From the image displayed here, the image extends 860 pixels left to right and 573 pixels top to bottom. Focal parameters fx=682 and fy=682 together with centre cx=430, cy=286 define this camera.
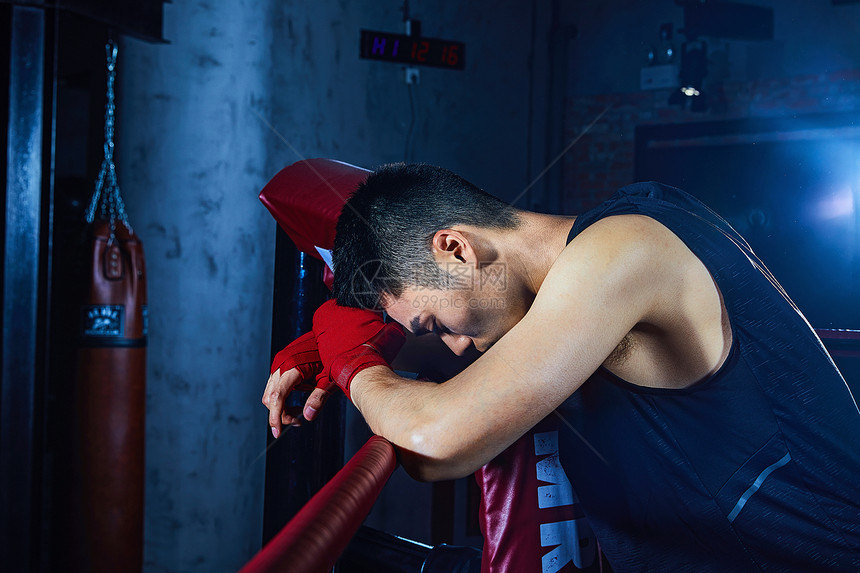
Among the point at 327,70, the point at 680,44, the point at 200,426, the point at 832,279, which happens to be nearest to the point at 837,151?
the point at 832,279

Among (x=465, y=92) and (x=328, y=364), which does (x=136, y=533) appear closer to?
(x=328, y=364)

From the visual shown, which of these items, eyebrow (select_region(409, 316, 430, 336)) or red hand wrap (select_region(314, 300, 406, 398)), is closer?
red hand wrap (select_region(314, 300, 406, 398))

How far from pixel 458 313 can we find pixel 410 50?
2.76 m

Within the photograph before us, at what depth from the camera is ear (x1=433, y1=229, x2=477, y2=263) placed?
1.16 metres

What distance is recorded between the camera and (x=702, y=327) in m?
0.94

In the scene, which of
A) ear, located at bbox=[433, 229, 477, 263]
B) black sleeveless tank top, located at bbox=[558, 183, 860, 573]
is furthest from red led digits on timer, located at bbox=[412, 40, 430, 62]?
black sleeveless tank top, located at bbox=[558, 183, 860, 573]

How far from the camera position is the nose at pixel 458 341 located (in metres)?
1.24

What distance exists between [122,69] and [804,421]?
2.85 m

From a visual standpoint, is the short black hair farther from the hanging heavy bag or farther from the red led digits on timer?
the red led digits on timer

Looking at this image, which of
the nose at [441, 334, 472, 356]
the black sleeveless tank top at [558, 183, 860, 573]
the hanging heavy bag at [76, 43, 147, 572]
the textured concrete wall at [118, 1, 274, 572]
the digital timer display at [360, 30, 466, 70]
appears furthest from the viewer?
the digital timer display at [360, 30, 466, 70]

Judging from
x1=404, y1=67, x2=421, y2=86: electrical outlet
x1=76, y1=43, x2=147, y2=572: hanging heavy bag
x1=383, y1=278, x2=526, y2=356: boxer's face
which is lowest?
x1=76, y1=43, x2=147, y2=572: hanging heavy bag

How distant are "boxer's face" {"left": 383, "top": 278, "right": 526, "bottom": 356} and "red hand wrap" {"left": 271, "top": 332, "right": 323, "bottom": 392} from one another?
0.16m

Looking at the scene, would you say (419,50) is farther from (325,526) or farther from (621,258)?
(325,526)

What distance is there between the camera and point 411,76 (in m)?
3.99
